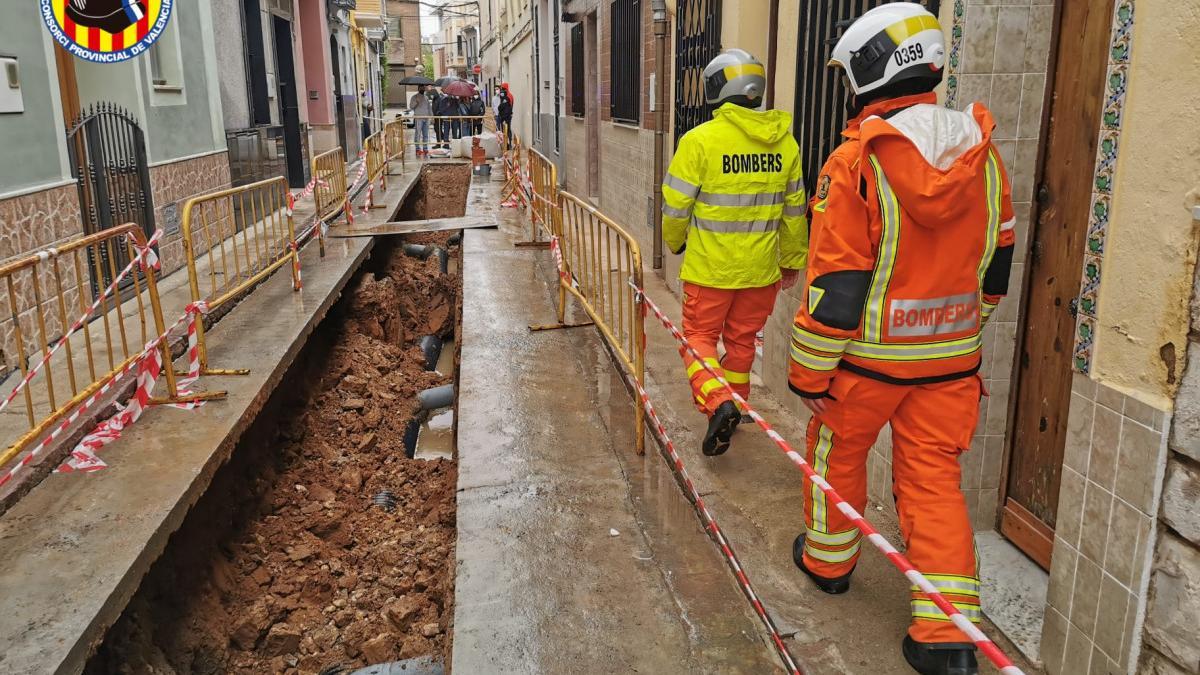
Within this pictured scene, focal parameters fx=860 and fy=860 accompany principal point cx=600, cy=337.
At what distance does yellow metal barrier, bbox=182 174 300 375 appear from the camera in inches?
240

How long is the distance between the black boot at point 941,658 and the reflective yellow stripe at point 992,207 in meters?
1.23

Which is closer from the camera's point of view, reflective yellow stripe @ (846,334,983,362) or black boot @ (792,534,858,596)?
reflective yellow stripe @ (846,334,983,362)

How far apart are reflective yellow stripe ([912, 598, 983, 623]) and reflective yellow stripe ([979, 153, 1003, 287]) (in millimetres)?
1083

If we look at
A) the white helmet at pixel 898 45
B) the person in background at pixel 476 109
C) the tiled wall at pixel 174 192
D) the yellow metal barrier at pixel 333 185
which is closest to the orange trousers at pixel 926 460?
the white helmet at pixel 898 45

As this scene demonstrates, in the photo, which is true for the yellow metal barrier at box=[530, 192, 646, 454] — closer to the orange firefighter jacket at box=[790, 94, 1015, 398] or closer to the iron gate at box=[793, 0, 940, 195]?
the iron gate at box=[793, 0, 940, 195]

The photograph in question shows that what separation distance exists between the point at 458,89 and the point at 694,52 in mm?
19721

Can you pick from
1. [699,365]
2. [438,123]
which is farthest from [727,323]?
[438,123]

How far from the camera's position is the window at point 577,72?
1585 cm

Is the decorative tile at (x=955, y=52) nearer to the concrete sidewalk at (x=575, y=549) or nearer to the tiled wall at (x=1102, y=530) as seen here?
the tiled wall at (x=1102, y=530)

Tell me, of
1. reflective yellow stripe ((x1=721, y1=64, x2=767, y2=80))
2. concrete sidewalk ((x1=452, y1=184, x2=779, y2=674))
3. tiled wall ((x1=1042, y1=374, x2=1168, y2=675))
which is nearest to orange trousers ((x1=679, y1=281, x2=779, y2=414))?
concrete sidewalk ((x1=452, y1=184, x2=779, y2=674))

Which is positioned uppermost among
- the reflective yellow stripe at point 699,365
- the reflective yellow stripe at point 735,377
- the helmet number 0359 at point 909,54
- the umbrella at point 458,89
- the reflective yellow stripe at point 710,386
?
the umbrella at point 458,89

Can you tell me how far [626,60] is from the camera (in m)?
10.9

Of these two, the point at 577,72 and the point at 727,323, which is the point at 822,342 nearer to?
the point at 727,323

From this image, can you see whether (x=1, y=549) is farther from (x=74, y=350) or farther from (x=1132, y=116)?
(x=1132, y=116)
